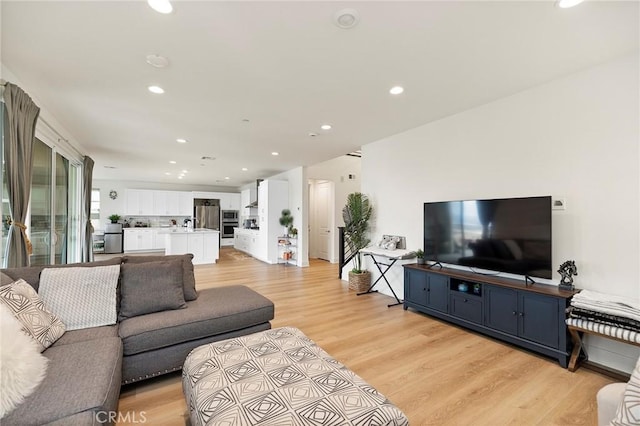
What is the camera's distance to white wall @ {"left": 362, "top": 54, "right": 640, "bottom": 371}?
235 centimetres

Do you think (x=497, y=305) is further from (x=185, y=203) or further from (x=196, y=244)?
(x=185, y=203)

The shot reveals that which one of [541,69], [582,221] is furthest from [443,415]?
[541,69]

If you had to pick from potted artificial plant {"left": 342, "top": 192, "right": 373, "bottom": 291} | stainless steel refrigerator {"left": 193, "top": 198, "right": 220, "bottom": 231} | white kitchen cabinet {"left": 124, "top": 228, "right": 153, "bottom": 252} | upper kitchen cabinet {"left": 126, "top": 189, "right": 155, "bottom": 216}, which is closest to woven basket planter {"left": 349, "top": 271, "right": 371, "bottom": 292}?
potted artificial plant {"left": 342, "top": 192, "right": 373, "bottom": 291}

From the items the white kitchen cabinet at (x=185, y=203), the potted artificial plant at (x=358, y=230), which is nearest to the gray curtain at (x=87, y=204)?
the white kitchen cabinet at (x=185, y=203)

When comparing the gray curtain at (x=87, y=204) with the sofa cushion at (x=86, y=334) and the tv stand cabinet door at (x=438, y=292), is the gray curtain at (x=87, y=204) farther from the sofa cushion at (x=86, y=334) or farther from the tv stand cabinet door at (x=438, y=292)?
the tv stand cabinet door at (x=438, y=292)

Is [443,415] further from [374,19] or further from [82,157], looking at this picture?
[82,157]

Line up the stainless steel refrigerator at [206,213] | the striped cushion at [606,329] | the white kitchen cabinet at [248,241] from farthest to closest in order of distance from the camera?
1. the stainless steel refrigerator at [206,213]
2. the white kitchen cabinet at [248,241]
3. the striped cushion at [606,329]

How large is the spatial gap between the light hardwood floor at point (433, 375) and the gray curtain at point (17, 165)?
1761 millimetres

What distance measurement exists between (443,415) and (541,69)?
10.1 feet

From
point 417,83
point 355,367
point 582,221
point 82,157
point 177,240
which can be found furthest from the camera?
point 177,240

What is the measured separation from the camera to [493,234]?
10.1 feet

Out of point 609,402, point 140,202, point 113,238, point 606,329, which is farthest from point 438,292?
point 140,202

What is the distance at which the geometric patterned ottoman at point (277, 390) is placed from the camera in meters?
1.22

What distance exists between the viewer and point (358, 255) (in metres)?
5.23
